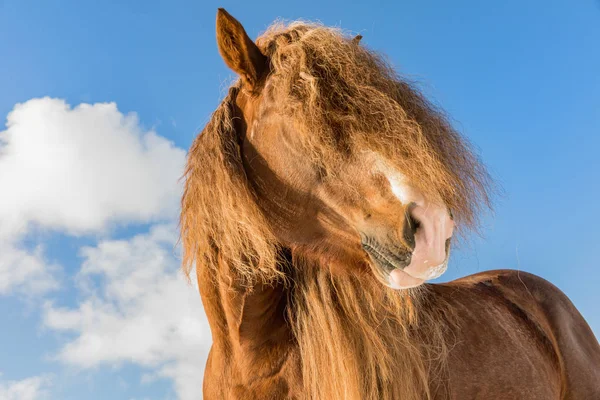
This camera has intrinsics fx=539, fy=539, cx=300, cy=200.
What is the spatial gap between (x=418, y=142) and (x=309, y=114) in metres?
0.50

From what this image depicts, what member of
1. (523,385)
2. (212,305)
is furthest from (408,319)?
(523,385)

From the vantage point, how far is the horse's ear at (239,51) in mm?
2510

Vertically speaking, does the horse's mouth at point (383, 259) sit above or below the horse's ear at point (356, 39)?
below

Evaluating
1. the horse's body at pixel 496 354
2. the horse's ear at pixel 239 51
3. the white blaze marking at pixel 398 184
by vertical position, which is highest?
the horse's ear at pixel 239 51

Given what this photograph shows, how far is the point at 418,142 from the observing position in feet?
7.61

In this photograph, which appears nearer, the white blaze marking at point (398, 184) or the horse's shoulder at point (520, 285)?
the white blaze marking at point (398, 184)

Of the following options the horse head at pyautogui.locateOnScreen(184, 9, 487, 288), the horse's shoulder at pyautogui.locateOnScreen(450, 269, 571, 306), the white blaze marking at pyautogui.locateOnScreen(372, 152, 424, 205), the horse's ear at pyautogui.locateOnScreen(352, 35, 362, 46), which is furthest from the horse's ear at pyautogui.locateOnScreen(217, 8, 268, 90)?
the horse's shoulder at pyautogui.locateOnScreen(450, 269, 571, 306)

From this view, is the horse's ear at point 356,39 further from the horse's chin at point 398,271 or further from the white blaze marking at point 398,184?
the horse's chin at point 398,271

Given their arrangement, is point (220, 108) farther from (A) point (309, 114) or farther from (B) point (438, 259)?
(B) point (438, 259)

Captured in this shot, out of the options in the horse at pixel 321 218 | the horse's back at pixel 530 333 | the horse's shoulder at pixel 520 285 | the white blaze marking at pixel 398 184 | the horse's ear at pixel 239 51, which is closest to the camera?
the white blaze marking at pixel 398 184

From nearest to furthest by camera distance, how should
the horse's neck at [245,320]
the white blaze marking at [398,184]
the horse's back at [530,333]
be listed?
the white blaze marking at [398,184]
the horse's neck at [245,320]
the horse's back at [530,333]

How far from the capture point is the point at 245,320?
2.77 meters

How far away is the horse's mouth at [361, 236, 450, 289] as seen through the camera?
7.58ft

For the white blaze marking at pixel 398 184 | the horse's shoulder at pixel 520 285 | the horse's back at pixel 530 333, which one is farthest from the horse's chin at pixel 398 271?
the horse's shoulder at pixel 520 285
